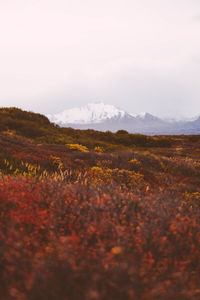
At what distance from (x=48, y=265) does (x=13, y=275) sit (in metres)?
0.28

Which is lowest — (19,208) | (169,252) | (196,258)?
(196,258)

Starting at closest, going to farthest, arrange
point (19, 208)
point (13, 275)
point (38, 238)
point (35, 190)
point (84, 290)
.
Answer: point (84, 290)
point (13, 275)
point (38, 238)
point (19, 208)
point (35, 190)

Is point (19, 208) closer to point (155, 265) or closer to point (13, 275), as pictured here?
point (13, 275)

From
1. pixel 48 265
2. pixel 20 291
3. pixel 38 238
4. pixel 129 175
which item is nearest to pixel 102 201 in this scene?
pixel 38 238

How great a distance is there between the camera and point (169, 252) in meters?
2.05

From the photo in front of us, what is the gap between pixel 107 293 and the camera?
155cm

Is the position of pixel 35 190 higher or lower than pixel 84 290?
higher

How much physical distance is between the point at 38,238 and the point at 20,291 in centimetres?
64

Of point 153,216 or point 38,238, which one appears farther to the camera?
point 153,216

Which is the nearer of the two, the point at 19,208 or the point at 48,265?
the point at 48,265

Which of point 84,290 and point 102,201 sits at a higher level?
point 102,201

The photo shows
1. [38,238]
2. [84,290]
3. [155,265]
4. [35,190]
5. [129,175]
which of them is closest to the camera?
[84,290]

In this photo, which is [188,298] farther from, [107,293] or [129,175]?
[129,175]

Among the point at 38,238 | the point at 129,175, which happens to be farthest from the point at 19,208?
the point at 129,175
